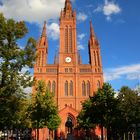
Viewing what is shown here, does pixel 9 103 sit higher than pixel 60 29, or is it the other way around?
pixel 60 29

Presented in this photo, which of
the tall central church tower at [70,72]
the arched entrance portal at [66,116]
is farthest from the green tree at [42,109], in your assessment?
the tall central church tower at [70,72]

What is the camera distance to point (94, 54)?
9200 centimetres

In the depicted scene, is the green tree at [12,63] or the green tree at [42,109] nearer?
the green tree at [12,63]

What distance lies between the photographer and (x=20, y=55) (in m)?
25.5

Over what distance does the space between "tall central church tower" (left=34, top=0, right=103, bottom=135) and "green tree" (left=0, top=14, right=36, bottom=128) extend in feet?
191

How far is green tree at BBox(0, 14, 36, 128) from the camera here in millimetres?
24828

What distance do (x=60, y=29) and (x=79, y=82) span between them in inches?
773

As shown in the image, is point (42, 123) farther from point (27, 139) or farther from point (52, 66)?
point (52, 66)

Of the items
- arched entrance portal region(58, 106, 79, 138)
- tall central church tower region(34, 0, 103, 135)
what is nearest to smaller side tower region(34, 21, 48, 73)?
tall central church tower region(34, 0, 103, 135)

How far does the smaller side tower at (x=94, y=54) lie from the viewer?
3529 inches

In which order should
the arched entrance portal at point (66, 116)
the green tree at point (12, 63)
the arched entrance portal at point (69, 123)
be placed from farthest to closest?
the arched entrance portal at point (69, 123) → the arched entrance portal at point (66, 116) → the green tree at point (12, 63)

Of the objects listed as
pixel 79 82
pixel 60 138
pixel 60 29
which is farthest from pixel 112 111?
pixel 60 29

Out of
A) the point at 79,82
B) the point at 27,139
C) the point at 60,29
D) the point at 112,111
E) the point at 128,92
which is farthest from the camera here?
the point at 60,29

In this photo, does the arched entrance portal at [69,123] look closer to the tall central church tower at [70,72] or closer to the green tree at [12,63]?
the tall central church tower at [70,72]
